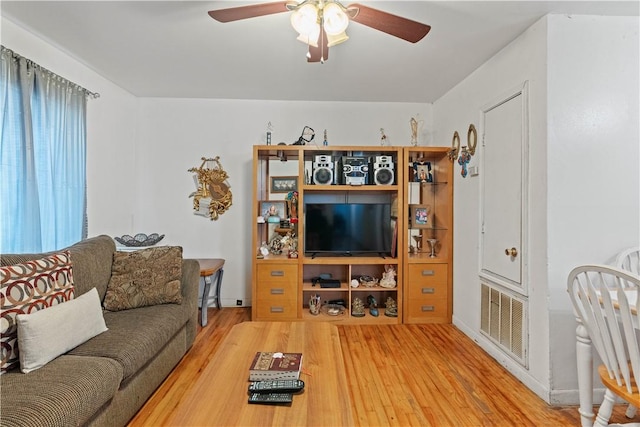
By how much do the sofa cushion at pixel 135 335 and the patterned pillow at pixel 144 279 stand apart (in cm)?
6

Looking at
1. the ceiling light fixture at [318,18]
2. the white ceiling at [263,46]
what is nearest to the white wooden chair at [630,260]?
the white ceiling at [263,46]

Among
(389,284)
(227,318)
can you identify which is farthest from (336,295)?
(227,318)

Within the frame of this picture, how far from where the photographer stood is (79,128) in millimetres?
2770

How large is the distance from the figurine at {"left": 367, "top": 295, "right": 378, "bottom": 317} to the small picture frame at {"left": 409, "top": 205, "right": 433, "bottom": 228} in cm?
93

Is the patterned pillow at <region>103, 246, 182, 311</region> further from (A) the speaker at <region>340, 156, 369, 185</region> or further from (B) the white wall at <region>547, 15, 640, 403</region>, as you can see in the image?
(B) the white wall at <region>547, 15, 640, 403</region>

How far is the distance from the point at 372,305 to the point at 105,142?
322 centimetres

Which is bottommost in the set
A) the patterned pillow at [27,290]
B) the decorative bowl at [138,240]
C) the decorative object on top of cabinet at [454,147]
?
the patterned pillow at [27,290]

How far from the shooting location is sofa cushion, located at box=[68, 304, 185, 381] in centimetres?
166

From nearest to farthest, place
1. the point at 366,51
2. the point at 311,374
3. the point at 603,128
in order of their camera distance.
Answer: the point at 311,374 → the point at 603,128 → the point at 366,51

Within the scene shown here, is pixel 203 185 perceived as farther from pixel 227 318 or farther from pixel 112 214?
pixel 227 318

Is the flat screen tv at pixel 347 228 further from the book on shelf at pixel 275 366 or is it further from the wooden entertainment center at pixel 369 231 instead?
the book on shelf at pixel 275 366

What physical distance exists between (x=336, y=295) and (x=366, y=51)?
247 centimetres

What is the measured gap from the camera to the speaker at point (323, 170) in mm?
3418

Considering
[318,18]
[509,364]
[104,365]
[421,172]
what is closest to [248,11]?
[318,18]
